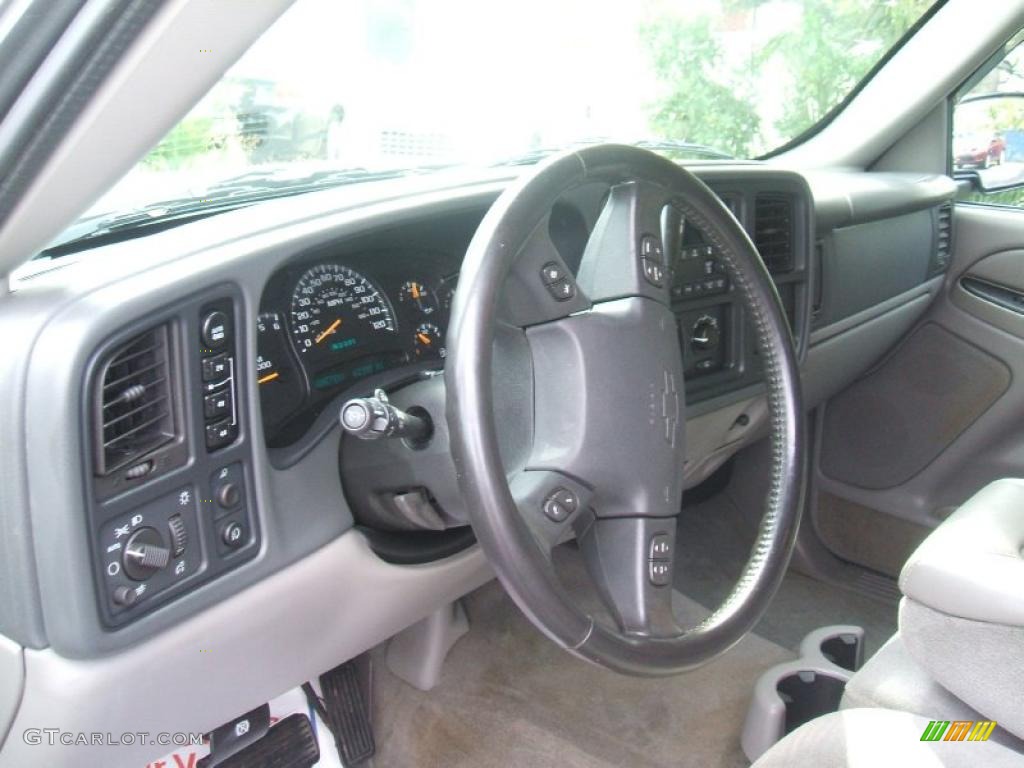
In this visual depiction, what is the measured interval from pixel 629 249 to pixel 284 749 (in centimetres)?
108

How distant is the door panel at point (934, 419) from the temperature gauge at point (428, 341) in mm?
1495

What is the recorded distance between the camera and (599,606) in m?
1.13

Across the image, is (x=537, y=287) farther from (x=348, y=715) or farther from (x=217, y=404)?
(x=348, y=715)

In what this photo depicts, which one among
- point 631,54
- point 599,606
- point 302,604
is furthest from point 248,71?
point 631,54

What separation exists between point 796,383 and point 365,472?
22.1 inches

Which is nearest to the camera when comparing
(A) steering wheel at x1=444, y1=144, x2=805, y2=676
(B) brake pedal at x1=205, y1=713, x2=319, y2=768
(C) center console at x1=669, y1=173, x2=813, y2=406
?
(A) steering wheel at x1=444, y1=144, x2=805, y2=676

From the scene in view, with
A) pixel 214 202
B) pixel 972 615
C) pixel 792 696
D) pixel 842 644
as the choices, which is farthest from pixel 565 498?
pixel 842 644

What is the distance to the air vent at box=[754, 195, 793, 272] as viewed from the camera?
1.90 metres

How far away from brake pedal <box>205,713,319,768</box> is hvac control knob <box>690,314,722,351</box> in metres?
0.95

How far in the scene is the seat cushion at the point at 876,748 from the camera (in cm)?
105

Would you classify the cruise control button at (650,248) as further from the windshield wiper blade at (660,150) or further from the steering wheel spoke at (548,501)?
the windshield wiper blade at (660,150)

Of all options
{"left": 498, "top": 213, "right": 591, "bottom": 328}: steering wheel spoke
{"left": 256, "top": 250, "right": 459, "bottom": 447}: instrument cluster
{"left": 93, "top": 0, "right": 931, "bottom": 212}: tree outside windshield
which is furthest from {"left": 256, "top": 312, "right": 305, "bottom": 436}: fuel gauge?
{"left": 498, "top": 213, "right": 591, "bottom": 328}: steering wheel spoke

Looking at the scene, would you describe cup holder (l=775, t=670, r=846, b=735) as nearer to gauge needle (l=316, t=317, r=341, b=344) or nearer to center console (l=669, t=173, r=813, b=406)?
center console (l=669, t=173, r=813, b=406)

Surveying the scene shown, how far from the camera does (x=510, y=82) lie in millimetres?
1759
